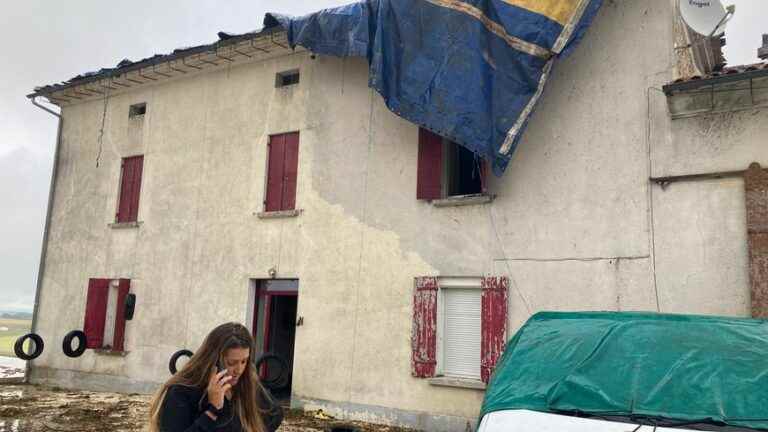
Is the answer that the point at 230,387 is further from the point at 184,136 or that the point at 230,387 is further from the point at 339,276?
the point at 184,136

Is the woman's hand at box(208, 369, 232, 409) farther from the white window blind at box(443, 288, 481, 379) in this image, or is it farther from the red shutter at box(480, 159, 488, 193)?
the red shutter at box(480, 159, 488, 193)

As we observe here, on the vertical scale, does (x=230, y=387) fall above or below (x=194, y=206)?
below

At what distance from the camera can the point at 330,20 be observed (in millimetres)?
11672

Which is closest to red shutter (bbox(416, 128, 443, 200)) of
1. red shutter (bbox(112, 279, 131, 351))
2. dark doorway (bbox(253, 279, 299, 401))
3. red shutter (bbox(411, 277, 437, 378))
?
red shutter (bbox(411, 277, 437, 378))

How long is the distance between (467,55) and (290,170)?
460 cm

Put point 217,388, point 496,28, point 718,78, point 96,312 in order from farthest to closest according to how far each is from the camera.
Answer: point 96,312 < point 496,28 < point 718,78 < point 217,388

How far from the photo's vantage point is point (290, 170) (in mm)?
13070

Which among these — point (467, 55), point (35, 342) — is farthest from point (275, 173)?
point (35, 342)

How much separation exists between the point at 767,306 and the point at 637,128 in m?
3.09

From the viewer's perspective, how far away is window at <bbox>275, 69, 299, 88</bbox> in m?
13.6

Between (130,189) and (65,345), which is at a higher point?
(130,189)

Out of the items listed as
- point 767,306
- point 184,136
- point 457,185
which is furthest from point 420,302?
point 184,136

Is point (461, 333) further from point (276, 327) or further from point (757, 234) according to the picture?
point (276, 327)

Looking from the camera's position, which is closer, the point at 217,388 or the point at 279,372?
the point at 217,388
